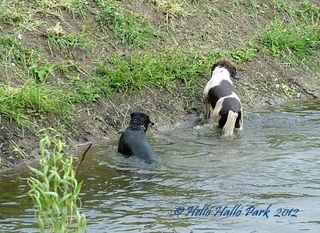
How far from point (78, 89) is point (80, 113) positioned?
18.3 inches

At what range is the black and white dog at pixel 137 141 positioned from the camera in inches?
350

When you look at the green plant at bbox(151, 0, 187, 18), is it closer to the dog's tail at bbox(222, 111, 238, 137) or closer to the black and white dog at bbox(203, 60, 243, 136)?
the black and white dog at bbox(203, 60, 243, 136)

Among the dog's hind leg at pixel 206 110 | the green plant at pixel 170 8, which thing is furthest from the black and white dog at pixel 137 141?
the green plant at pixel 170 8

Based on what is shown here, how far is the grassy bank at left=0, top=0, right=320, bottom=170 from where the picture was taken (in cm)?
1019

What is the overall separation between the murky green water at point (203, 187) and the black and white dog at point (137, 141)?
0.10m

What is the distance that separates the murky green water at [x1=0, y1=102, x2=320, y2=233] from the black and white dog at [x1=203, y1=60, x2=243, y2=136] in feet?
0.53

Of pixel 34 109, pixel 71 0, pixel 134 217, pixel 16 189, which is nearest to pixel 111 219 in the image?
pixel 134 217

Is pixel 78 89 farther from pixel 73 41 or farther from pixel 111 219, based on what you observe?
pixel 111 219

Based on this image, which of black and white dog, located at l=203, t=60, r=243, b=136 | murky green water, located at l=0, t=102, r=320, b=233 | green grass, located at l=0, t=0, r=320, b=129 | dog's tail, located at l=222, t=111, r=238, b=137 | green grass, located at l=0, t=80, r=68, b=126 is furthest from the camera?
black and white dog, located at l=203, t=60, r=243, b=136

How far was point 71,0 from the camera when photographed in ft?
39.4

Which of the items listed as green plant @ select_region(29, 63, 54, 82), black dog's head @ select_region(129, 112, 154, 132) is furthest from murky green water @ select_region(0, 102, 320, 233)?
green plant @ select_region(29, 63, 54, 82)

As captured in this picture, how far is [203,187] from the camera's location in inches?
312

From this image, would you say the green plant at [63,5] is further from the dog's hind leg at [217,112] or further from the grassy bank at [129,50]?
the dog's hind leg at [217,112]

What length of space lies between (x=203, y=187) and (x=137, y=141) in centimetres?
139
